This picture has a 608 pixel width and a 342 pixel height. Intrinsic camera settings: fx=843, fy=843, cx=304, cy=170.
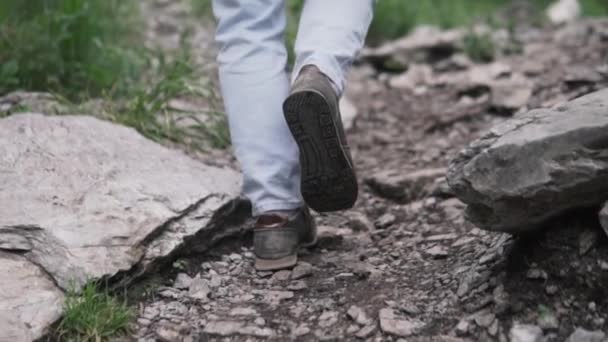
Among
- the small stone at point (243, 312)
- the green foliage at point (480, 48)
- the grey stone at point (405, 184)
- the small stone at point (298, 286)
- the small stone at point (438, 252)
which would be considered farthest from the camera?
the green foliage at point (480, 48)

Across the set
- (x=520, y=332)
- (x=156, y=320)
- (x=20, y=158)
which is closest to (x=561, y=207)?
(x=520, y=332)

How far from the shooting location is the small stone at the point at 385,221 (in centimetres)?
261

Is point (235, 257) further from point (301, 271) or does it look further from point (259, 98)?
point (259, 98)

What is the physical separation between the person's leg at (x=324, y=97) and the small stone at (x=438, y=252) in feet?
1.03

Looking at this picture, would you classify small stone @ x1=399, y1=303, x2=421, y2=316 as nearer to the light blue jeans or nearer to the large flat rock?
the light blue jeans

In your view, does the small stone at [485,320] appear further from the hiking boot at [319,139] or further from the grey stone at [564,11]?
the grey stone at [564,11]

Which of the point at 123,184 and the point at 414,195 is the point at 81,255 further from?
the point at 414,195

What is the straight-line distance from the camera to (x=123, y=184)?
2.32 metres

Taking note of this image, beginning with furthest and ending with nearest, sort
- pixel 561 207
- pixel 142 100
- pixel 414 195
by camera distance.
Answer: pixel 142 100
pixel 414 195
pixel 561 207

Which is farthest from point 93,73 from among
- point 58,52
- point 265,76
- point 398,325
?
point 398,325

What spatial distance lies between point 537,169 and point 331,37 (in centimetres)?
65

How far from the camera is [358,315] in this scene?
6.41 feet

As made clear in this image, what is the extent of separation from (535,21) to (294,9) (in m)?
1.67

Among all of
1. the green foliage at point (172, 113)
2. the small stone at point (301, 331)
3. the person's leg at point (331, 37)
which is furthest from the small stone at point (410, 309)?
the green foliage at point (172, 113)
